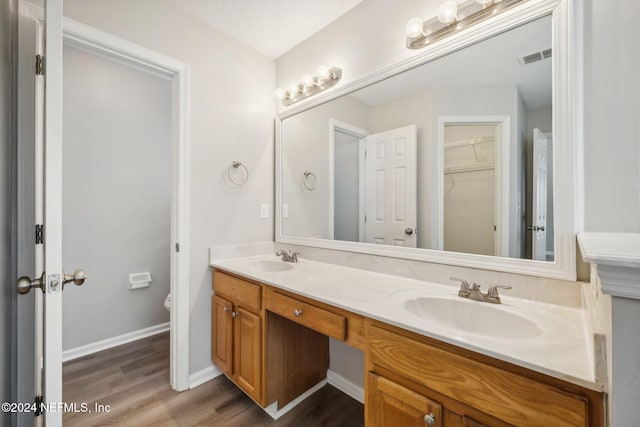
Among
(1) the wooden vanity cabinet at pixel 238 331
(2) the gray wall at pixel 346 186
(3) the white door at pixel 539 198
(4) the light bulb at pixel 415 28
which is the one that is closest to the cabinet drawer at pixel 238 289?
(1) the wooden vanity cabinet at pixel 238 331

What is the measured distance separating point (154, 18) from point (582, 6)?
7.05ft

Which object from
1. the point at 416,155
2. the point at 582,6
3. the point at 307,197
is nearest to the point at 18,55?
the point at 307,197

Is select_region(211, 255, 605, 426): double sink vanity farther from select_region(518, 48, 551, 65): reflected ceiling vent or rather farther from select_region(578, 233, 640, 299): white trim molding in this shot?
select_region(518, 48, 551, 65): reflected ceiling vent

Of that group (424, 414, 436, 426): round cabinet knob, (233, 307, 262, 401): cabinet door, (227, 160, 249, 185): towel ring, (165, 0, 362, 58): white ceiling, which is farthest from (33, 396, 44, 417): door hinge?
(165, 0, 362, 58): white ceiling

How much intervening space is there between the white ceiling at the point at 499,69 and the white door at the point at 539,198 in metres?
0.15

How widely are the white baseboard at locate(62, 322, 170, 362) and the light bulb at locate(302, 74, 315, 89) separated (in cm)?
260

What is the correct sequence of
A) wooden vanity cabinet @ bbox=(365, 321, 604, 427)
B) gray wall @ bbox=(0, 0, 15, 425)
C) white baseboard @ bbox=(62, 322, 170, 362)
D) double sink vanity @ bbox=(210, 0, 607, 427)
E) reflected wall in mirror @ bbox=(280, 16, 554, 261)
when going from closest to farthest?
wooden vanity cabinet @ bbox=(365, 321, 604, 427)
double sink vanity @ bbox=(210, 0, 607, 427)
gray wall @ bbox=(0, 0, 15, 425)
reflected wall in mirror @ bbox=(280, 16, 554, 261)
white baseboard @ bbox=(62, 322, 170, 362)

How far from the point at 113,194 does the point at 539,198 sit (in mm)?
3037

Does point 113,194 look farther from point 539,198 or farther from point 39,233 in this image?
point 539,198

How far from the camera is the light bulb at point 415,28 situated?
4.45 ft

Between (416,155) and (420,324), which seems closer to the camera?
(420,324)

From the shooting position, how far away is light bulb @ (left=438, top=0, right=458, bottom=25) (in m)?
1.24

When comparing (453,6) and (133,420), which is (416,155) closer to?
(453,6)

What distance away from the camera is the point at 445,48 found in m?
1.33
